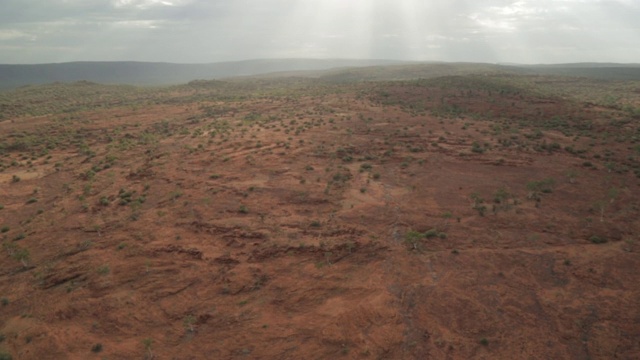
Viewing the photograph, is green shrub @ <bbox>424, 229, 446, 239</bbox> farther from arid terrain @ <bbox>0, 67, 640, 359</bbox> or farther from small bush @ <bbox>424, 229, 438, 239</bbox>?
arid terrain @ <bbox>0, 67, 640, 359</bbox>

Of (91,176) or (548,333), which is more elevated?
(91,176)

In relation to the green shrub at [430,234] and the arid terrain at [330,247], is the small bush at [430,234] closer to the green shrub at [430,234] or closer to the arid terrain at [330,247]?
the green shrub at [430,234]

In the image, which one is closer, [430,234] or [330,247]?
[330,247]

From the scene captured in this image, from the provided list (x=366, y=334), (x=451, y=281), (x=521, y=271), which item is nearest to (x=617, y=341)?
(x=521, y=271)

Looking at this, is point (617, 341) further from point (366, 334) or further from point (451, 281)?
point (366, 334)

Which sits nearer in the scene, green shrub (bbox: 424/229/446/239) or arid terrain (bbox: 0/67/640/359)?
arid terrain (bbox: 0/67/640/359)

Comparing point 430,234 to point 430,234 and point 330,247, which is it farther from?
point 330,247

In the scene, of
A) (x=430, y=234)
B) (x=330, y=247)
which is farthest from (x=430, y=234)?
(x=330, y=247)

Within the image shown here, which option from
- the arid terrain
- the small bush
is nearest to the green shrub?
the small bush
